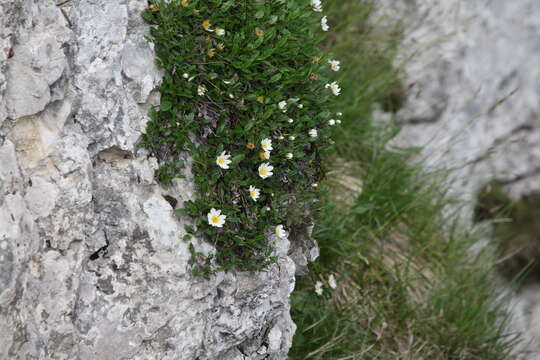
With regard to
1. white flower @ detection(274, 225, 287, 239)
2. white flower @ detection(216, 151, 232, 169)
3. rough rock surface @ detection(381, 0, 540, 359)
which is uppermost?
white flower @ detection(216, 151, 232, 169)

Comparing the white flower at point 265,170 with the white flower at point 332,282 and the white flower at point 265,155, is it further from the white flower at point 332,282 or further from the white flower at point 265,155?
the white flower at point 332,282

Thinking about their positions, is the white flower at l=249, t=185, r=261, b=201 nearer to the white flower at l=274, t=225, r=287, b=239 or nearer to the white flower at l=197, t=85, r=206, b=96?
the white flower at l=274, t=225, r=287, b=239

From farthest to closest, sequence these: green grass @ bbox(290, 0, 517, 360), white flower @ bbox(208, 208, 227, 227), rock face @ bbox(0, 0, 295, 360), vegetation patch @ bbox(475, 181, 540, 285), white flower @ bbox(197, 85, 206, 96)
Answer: vegetation patch @ bbox(475, 181, 540, 285) < green grass @ bbox(290, 0, 517, 360) < white flower @ bbox(197, 85, 206, 96) < white flower @ bbox(208, 208, 227, 227) < rock face @ bbox(0, 0, 295, 360)

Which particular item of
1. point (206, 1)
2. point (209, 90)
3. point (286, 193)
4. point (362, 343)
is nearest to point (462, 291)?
point (362, 343)

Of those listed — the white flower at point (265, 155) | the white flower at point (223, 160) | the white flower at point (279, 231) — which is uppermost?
the white flower at point (223, 160)

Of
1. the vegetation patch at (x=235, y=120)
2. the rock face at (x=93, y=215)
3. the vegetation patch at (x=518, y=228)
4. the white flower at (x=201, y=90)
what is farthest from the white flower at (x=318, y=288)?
the vegetation patch at (x=518, y=228)

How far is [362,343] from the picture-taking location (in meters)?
3.48

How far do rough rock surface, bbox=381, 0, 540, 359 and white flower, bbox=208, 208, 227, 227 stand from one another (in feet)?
10.4

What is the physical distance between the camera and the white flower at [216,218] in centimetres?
242

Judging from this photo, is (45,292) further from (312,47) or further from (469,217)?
(469,217)

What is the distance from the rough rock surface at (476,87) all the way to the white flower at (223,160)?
9.93 feet

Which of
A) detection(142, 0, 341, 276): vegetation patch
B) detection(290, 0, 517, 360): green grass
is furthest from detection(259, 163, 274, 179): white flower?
detection(290, 0, 517, 360): green grass

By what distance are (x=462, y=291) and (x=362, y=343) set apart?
1021 millimetres

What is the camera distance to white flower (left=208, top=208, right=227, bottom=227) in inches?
95.4
